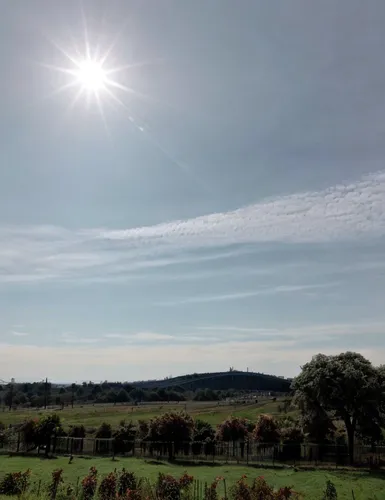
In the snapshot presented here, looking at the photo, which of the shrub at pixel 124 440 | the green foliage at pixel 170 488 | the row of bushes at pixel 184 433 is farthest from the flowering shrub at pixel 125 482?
the shrub at pixel 124 440

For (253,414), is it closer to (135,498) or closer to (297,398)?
(297,398)

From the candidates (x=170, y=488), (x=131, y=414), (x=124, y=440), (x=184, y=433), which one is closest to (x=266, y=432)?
(x=184, y=433)

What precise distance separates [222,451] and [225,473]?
34.3 feet

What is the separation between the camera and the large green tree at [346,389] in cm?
4066

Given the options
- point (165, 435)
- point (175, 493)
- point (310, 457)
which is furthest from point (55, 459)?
point (175, 493)

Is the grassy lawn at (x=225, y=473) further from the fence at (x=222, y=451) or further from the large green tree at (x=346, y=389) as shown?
the large green tree at (x=346, y=389)

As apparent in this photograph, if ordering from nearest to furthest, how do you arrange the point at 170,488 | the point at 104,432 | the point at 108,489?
1. the point at 170,488
2. the point at 108,489
3. the point at 104,432

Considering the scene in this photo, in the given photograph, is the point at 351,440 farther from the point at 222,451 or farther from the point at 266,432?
the point at 222,451

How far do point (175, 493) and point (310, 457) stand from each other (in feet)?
85.1

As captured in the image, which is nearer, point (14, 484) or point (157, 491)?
point (157, 491)

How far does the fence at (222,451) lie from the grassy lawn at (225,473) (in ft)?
10.3

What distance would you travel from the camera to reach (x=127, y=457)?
43906 mm

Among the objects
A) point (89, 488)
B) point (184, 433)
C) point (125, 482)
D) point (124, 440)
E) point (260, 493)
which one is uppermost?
point (260, 493)

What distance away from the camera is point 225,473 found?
34.0 metres
